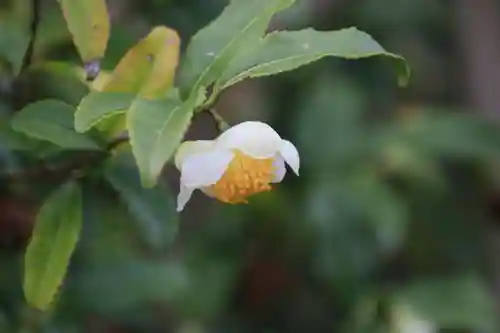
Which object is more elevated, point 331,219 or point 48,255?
point 48,255

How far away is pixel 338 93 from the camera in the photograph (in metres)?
1.65

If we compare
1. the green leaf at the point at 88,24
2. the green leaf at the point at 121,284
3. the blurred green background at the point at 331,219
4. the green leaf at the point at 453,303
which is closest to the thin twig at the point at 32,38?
the green leaf at the point at 88,24

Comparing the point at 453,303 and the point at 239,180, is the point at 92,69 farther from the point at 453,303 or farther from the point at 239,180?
the point at 453,303

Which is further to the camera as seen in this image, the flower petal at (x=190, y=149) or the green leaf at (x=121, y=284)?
the green leaf at (x=121, y=284)

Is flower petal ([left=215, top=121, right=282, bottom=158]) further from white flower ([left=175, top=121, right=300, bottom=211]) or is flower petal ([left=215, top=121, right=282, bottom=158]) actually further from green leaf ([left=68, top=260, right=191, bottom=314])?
green leaf ([left=68, top=260, right=191, bottom=314])

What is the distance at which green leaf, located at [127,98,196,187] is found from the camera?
0.61 metres

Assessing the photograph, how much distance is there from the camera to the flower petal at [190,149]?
0.73m

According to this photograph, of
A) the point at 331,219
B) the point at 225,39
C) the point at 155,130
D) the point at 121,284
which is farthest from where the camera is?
the point at 331,219

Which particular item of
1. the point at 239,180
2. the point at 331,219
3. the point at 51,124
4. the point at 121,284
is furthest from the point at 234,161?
the point at 331,219

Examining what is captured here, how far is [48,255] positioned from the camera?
79cm

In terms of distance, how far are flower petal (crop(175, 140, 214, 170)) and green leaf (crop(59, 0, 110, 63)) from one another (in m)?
0.13

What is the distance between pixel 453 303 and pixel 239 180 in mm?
907

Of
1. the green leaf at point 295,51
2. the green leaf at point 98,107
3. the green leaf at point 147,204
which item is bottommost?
the green leaf at point 147,204

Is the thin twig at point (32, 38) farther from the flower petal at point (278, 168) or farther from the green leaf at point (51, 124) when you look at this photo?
the flower petal at point (278, 168)
